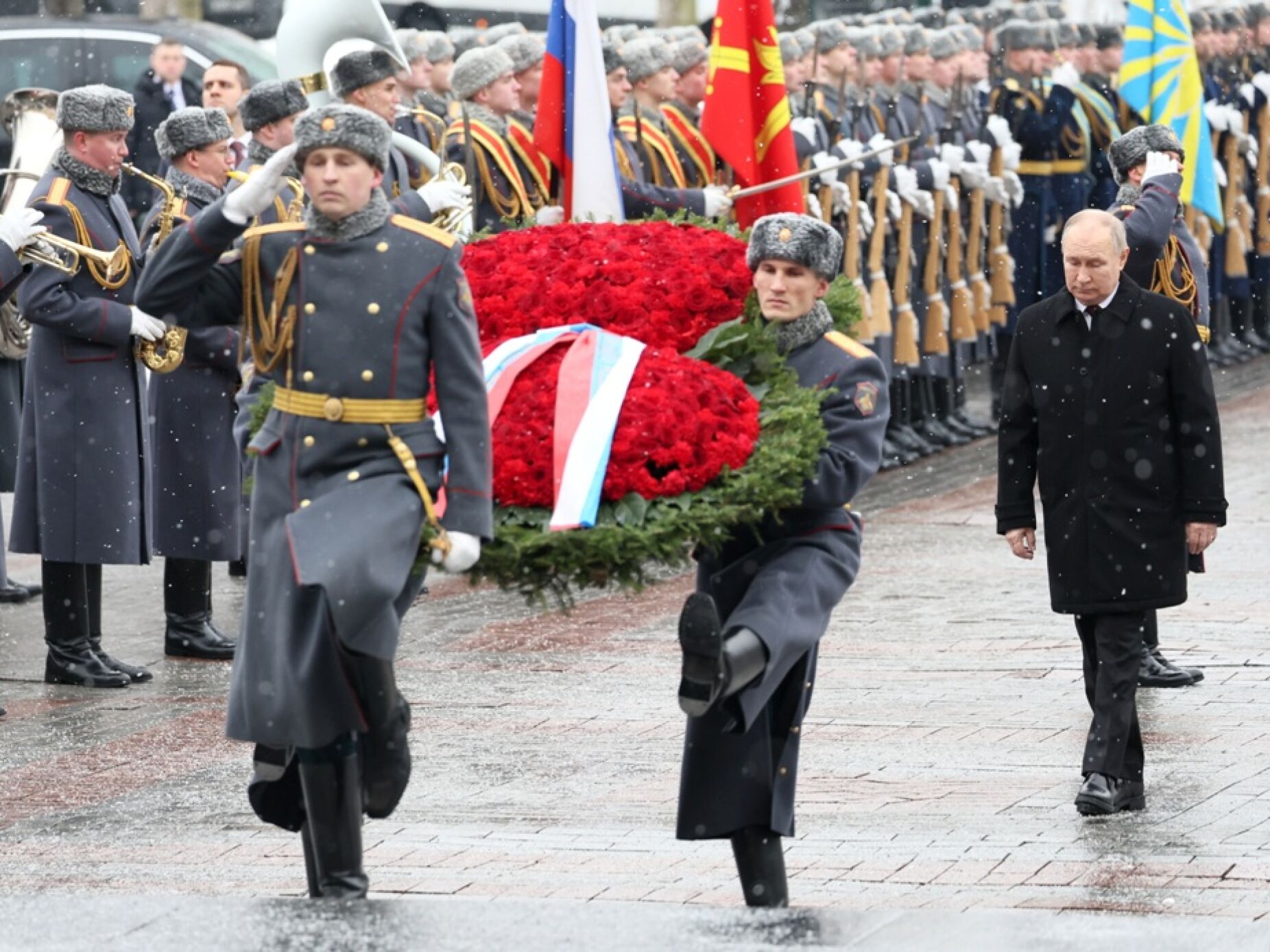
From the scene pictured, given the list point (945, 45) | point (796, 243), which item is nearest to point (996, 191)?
point (945, 45)

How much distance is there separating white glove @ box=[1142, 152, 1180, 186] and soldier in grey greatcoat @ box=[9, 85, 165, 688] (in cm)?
352

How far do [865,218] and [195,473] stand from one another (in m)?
5.66

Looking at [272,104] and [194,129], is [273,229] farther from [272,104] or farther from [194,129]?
[194,129]

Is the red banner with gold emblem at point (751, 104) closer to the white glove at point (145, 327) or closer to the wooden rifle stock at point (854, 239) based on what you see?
the white glove at point (145, 327)

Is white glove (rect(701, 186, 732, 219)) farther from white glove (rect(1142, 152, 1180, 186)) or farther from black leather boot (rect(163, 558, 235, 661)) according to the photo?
black leather boot (rect(163, 558, 235, 661))

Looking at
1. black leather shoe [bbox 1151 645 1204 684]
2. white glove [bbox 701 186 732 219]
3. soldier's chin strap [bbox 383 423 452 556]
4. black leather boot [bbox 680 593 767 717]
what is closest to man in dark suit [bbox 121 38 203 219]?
white glove [bbox 701 186 732 219]

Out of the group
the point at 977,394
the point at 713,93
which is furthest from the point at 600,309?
Answer: the point at 977,394

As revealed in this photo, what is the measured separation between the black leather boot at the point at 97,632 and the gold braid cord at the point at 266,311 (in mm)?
3699

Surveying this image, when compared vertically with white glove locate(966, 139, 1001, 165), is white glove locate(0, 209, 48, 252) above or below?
above

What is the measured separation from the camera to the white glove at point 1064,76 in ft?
54.9

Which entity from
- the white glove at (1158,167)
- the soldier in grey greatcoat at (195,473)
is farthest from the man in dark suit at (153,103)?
the white glove at (1158,167)

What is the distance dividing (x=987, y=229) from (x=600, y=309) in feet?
34.3

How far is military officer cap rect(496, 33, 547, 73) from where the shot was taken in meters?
11.6

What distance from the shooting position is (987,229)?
16.2m
